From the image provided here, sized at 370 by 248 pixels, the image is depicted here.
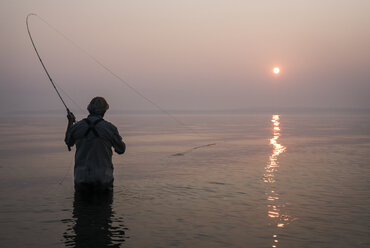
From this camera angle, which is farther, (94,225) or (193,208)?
(193,208)

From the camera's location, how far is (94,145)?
7344mm

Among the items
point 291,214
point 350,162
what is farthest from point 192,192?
point 350,162

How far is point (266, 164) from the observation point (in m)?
17.0

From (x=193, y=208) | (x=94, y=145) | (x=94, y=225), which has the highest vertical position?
(x=94, y=145)

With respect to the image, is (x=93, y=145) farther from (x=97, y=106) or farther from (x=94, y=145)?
(x=97, y=106)

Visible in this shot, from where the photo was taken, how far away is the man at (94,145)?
7285 millimetres

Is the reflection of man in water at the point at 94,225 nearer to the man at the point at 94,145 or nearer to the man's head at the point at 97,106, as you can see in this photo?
the man at the point at 94,145

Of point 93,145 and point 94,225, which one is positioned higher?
point 93,145

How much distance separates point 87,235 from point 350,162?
13392mm

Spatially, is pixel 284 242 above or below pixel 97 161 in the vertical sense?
below

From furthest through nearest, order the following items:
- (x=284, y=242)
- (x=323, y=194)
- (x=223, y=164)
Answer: (x=223, y=164) → (x=323, y=194) → (x=284, y=242)

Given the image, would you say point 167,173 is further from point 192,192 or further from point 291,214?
point 291,214

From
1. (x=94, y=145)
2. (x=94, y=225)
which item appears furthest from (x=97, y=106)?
(x=94, y=225)

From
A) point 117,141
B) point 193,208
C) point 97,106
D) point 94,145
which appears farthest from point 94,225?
point 193,208
